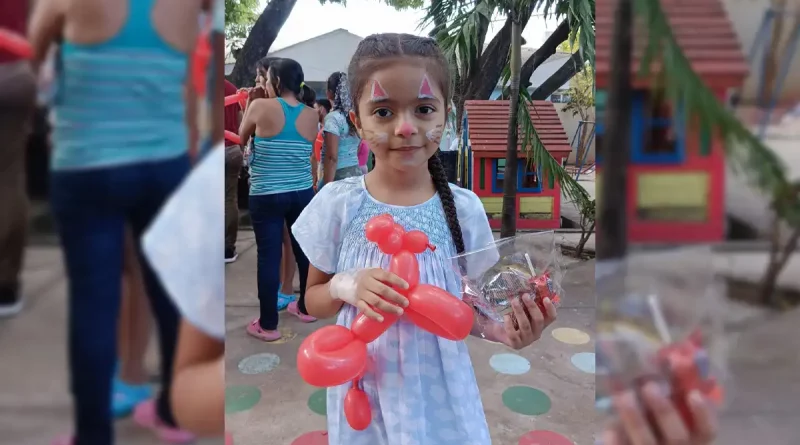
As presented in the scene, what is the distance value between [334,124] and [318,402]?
122cm

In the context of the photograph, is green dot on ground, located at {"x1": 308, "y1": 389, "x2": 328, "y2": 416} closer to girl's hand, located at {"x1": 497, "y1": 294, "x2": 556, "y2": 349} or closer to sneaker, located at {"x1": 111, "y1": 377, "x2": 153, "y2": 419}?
girl's hand, located at {"x1": 497, "y1": 294, "x2": 556, "y2": 349}

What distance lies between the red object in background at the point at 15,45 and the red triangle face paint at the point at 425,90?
24.9 inches

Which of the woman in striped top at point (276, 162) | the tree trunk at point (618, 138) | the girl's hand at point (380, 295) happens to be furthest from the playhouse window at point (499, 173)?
the tree trunk at point (618, 138)

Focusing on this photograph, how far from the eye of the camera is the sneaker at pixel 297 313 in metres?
2.63

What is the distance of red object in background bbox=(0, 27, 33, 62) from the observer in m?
0.42

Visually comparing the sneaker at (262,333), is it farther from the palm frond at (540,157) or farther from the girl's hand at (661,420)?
the girl's hand at (661,420)

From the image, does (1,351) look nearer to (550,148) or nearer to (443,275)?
(443,275)

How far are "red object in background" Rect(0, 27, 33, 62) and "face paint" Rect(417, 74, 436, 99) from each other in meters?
0.63

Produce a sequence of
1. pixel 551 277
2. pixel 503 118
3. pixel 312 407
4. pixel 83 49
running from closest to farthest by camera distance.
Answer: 1. pixel 83 49
2. pixel 551 277
3. pixel 312 407
4. pixel 503 118

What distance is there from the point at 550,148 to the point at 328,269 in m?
1.59

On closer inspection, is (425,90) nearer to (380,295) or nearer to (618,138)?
(380,295)

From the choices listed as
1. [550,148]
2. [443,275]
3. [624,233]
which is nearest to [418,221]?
[443,275]

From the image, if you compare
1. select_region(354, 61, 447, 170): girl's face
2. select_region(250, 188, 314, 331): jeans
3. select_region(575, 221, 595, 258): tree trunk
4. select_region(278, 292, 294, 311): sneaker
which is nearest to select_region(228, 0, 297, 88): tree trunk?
select_region(250, 188, 314, 331): jeans

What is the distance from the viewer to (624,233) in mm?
448
